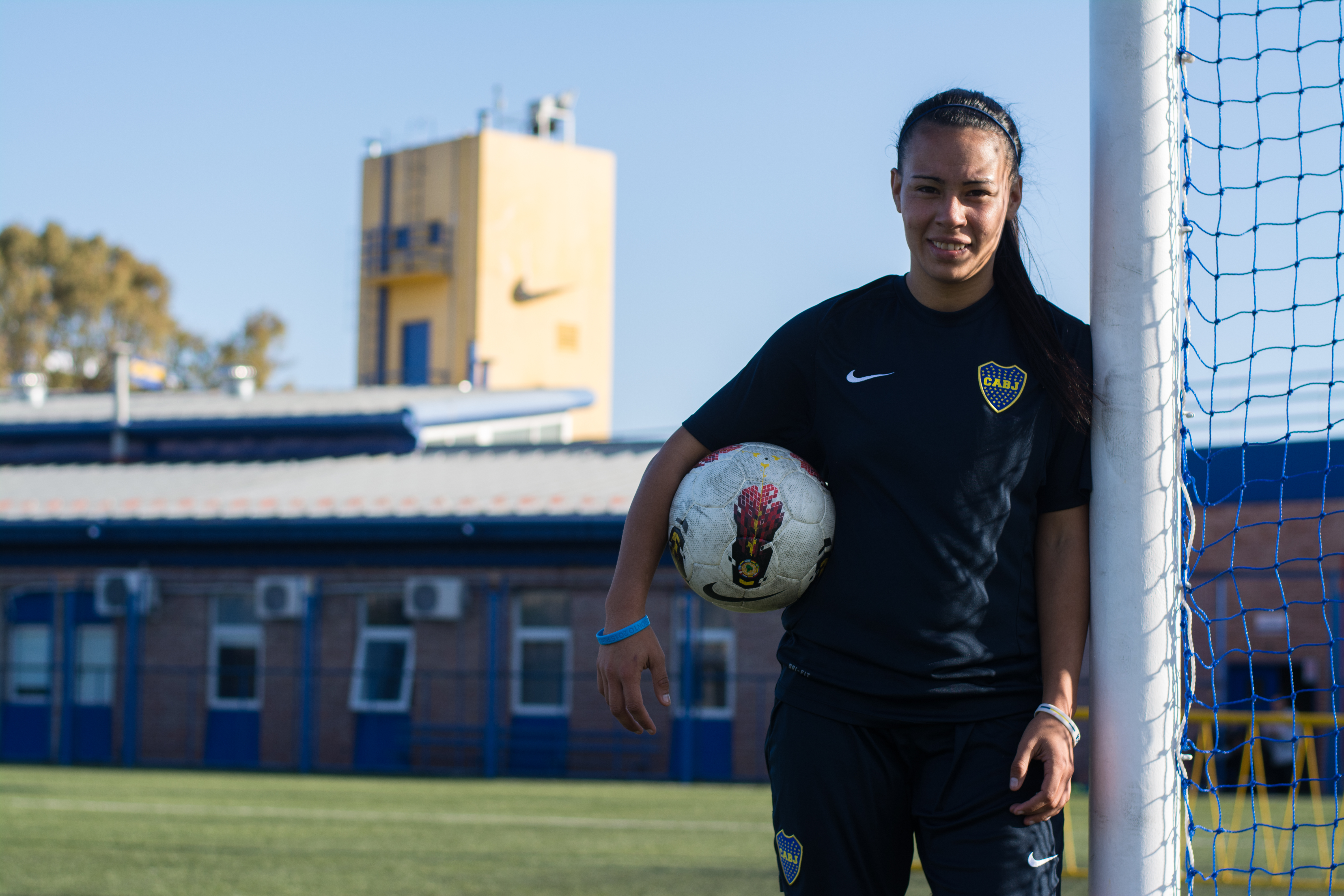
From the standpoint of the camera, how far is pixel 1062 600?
2.64 meters

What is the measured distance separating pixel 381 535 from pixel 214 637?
3.50 m

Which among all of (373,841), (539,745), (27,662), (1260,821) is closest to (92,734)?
(27,662)

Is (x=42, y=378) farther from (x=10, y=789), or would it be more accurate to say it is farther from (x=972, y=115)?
(x=972, y=115)

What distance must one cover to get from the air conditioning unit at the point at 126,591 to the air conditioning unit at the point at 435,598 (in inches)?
155

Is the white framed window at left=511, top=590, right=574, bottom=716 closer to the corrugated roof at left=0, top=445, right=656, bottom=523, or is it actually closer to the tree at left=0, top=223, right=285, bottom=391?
the corrugated roof at left=0, top=445, right=656, bottom=523

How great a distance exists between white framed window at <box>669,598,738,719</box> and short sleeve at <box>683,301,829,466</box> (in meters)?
15.5

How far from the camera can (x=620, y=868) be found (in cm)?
764

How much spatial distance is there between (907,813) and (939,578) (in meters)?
0.45

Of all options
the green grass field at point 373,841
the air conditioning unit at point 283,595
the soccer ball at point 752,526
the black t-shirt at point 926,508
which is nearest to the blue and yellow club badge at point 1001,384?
the black t-shirt at point 926,508

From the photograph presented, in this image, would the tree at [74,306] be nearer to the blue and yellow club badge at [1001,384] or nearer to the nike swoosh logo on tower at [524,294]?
the nike swoosh logo on tower at [524,294]

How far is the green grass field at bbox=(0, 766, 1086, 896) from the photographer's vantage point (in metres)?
6.95

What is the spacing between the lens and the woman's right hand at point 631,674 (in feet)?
8.70

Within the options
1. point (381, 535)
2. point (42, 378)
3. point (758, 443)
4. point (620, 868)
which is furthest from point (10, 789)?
point (42, 378)

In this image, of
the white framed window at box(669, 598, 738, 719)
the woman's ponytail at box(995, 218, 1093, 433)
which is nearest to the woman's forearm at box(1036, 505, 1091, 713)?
the woman's ponytail at box(995, 218, 1093, 433)
